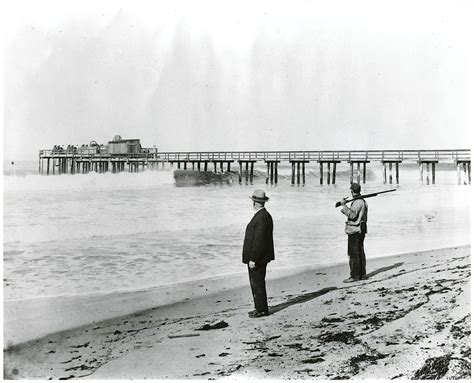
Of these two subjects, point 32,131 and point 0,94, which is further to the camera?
point 32,131

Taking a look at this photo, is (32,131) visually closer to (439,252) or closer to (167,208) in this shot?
(167,208)

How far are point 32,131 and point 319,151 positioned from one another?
17006 mm

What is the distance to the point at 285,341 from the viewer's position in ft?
16.6

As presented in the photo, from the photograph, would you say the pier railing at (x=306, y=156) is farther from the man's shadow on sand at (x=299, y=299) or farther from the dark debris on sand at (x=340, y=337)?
the dark debris on sand at (x=340, y=337)

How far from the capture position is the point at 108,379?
201 inches

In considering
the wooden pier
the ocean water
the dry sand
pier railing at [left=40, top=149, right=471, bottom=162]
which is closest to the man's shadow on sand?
the dry sand

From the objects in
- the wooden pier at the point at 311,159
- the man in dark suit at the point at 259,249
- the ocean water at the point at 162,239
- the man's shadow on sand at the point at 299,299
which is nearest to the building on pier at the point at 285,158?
the wooden pier at the point at 311,159

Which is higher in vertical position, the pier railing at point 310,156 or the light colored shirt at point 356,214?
the pier railing at point 310,156

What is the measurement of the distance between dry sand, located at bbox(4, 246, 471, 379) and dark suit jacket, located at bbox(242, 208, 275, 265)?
0.72 metres

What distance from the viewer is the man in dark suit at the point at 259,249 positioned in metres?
5.70

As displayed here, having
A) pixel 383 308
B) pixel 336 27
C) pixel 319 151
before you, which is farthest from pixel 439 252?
pixel 319 151

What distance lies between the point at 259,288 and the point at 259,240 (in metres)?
0.61

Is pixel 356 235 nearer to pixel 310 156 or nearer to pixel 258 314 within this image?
pixel 258 314

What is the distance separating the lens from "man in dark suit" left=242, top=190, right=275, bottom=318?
5.70 metres
